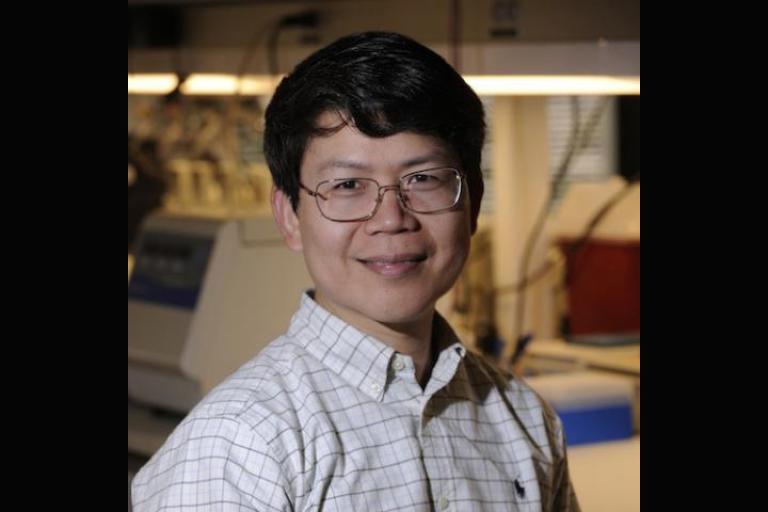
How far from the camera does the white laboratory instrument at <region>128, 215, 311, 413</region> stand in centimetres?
227

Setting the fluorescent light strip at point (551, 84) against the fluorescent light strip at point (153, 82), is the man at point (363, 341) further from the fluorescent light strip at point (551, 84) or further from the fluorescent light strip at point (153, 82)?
the fluorescent light strip at point (153, 82)

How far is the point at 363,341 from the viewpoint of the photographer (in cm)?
120

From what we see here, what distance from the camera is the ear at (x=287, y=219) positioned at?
1285 millimetres

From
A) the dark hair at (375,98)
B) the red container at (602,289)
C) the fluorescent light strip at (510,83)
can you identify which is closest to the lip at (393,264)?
the dark hair at (375,98)

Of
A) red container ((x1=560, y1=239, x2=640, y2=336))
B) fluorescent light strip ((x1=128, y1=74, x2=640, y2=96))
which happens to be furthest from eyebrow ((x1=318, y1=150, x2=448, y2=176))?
red container ((x1=560, y1=239, x2=640, y2=336))

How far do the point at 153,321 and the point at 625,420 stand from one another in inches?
41.0

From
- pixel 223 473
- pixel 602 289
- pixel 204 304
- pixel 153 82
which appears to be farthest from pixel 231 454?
pixel 602 289

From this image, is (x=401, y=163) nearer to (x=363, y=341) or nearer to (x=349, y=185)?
(x=349, y=185)

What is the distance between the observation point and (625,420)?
7.95 feet

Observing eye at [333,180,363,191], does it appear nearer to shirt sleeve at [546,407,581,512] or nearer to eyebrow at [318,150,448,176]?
eyebrow at [318,150,448,176]

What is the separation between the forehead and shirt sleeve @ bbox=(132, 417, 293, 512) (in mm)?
289

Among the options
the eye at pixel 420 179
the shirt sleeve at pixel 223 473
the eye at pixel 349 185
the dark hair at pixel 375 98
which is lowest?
the shirt sleeve at pixel 223 473
